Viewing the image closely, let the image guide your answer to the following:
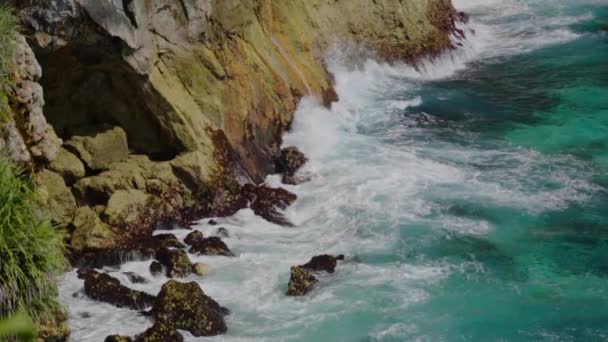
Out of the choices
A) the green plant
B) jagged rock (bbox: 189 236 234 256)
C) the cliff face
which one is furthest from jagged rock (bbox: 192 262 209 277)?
the green plant

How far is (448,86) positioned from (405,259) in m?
12.3

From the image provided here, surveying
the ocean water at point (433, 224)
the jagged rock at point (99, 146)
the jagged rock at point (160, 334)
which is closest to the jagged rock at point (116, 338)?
the jagged rock at point (160, 334)

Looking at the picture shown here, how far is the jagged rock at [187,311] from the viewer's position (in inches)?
441

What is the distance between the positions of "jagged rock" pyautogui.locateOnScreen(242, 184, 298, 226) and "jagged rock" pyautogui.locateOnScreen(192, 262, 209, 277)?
8.36 ft

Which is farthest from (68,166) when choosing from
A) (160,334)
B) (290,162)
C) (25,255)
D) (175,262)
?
(25,255)

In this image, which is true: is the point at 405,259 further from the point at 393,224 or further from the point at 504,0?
the point at 504,0

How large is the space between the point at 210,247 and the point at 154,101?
142 inches

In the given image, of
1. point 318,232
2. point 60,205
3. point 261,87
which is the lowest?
point 318,232

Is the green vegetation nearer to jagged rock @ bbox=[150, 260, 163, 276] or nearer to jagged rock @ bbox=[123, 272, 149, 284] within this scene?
jagged rock @ bbox=[123, 272, 149, 284]

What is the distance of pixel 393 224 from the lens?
585 inches

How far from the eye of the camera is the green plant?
7.79 meters

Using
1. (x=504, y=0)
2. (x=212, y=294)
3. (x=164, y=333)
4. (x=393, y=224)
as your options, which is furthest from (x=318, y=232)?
(x=504, y=0)

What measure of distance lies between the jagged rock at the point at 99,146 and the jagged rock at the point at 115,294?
10.4 feet

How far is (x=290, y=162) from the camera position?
57.5 ft
